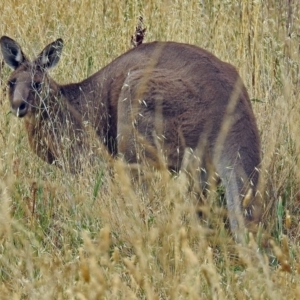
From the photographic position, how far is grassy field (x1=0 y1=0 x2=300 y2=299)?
3.03 metres

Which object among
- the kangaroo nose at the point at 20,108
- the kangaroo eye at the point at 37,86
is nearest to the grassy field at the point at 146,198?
the kangaroo nose at the point at 20,108

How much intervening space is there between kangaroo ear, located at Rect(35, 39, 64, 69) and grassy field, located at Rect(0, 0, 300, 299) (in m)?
0.18

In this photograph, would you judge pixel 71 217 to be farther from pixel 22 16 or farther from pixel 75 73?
pixel 22 16

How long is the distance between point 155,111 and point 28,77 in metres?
1.08

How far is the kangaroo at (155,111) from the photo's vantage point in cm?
478

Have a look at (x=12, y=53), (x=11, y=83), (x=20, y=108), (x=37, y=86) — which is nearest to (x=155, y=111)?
(x=20, y=108)

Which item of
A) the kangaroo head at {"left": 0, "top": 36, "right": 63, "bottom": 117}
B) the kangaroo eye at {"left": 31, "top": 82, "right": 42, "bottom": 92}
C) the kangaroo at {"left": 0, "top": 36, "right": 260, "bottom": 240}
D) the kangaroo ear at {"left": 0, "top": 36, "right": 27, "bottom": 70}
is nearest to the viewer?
the kangaroo at {"left": 0, "top": 36, "right": 260, "bottom": 240}

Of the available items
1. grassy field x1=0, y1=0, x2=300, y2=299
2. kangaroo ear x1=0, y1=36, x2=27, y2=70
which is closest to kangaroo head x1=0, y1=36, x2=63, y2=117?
kangaroo ear x1=0, y1=36, x2=27, y2=70

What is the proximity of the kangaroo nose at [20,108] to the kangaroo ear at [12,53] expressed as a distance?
1.69 feet

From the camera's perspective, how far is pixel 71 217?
4.41 metres

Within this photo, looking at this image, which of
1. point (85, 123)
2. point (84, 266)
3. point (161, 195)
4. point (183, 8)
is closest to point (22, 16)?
point (183, 8)

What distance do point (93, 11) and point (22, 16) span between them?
61cm

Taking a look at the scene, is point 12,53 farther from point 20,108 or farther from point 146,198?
point 146,198

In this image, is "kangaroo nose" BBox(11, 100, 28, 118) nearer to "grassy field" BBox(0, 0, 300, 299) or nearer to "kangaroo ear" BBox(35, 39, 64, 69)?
"grassy field" BBox(0, 0, 300, 299)
